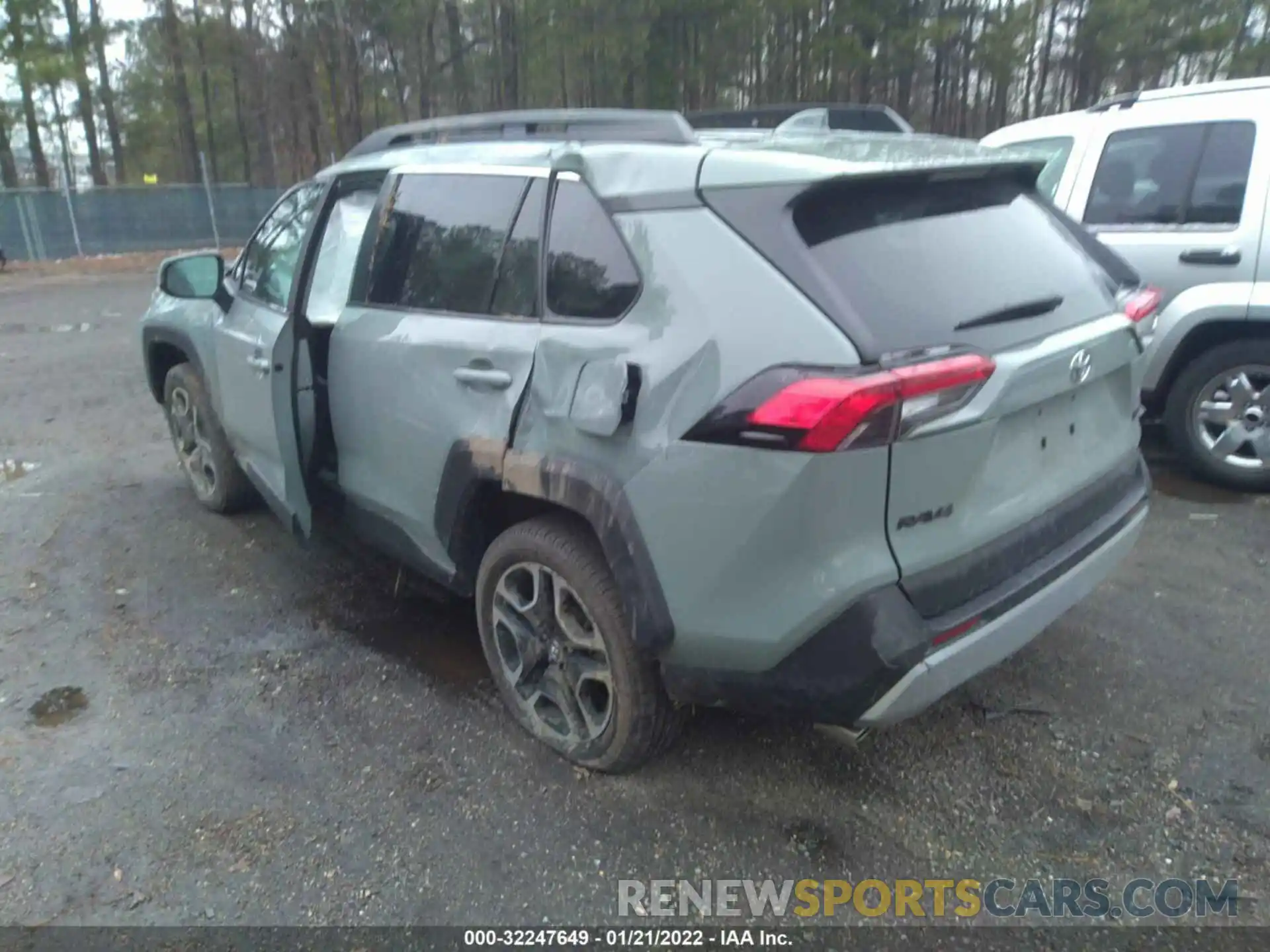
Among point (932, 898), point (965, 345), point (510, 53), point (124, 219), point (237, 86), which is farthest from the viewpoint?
point (237, 86)

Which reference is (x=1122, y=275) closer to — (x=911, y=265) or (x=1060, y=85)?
(x=911, y=265)

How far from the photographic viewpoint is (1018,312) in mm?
2605

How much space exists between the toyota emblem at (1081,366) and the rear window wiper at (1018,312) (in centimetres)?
15

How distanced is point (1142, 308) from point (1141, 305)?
0.5 inches

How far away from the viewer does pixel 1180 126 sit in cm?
511

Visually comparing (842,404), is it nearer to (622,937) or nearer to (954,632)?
(954,632)

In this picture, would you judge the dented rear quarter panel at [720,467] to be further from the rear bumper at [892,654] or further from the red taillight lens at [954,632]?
the red taillight lens at [954,632]

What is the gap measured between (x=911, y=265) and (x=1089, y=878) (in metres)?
1.64

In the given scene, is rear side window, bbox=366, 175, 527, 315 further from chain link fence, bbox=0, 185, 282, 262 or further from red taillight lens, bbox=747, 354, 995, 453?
chain link fence, bbox=0, 185, 282, 262

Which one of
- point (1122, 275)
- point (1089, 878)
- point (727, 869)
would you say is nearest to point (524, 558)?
point (727, 869)

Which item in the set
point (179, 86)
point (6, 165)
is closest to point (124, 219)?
point (6, 165)

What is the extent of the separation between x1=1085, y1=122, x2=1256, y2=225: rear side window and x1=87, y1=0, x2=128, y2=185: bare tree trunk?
114 ft

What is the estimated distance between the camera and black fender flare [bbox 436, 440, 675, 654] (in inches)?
100

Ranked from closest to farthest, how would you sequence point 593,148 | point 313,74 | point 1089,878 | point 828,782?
point 1089,878, point 593,148, point 828,782, point 313,74
